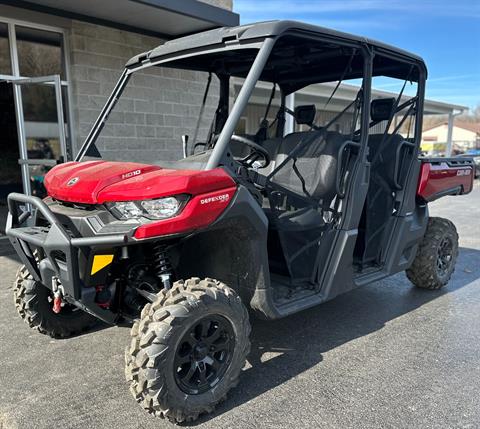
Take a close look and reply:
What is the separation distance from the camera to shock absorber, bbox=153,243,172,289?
8.67ft

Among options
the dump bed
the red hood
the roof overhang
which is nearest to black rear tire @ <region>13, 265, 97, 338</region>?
the red hood

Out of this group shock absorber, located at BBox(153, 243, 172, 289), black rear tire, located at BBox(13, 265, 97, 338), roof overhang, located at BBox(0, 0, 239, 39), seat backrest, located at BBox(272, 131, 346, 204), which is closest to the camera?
shock absorber, located at BBox(153, 243, 172, 289)

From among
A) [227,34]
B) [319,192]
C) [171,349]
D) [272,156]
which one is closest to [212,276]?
[171,349]

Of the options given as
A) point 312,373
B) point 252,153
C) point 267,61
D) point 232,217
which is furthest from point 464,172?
point 232,217

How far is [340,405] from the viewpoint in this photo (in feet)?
8.60

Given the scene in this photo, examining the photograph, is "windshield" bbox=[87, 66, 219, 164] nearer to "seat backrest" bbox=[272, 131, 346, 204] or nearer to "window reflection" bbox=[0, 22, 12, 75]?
"window reflection" bbox=[0, 22, 12, 75]

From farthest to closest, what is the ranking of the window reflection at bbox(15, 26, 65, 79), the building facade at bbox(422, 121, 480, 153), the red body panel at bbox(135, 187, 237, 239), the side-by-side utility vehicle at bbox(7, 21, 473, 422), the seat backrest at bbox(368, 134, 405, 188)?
the building facade at bbox(422, 121, 480, 153), the window reflection at bbox(15, 26, 65, 79), the seat backrest at bbox(368, 134, 405, 188), the side-by-side utility vehicle at bbox(7, 21, 473, 422), the red body panel at bbox(135, 187, 237, 239)

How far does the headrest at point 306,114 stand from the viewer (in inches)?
163

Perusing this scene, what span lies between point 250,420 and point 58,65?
6479 millimetres

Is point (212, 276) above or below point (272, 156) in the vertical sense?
below

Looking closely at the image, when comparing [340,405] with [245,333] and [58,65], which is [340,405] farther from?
[58,65]

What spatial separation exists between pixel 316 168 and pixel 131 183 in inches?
60.3

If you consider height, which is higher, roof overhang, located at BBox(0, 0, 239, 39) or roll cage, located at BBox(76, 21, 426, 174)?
roof overhang, located at BBox(0, 0, 239, 39)

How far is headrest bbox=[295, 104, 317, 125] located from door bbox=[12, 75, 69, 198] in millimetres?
3887
